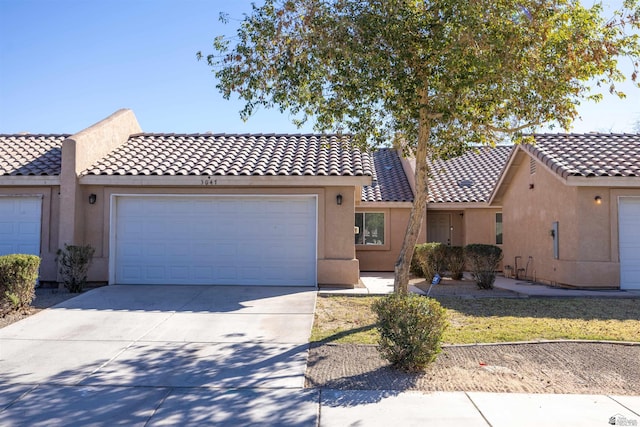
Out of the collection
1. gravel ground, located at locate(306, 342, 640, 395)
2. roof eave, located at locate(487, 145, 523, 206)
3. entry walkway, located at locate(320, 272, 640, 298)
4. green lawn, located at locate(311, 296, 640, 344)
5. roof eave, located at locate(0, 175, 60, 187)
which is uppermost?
roof eave, located at locate(487, 145, 523, 206)

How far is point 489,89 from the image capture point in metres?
8.58

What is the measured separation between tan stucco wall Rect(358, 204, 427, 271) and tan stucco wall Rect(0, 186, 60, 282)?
10148mm

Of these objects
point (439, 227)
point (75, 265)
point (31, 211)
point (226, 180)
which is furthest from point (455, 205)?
point (31, 211)

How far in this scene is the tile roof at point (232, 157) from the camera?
1257cm

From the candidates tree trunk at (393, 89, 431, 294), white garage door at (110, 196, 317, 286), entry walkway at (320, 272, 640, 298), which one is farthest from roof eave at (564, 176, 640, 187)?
white garage door at (110, 196, 317, 286)

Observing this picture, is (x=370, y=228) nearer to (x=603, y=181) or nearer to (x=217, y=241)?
(x=217, y=241)

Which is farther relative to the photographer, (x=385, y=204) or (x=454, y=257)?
(x=385, y=204)

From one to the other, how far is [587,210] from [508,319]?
547cm

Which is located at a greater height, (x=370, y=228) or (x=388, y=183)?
(x=388, y=183)

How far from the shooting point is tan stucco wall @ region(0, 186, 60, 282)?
41.2 ft

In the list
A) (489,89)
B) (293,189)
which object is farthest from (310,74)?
(293,189)

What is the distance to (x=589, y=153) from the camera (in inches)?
552

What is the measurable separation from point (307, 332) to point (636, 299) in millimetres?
8227

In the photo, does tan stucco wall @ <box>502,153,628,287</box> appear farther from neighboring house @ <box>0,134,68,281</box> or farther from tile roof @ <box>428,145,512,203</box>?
neighboring house @ <box>0,134,68,281</box>
